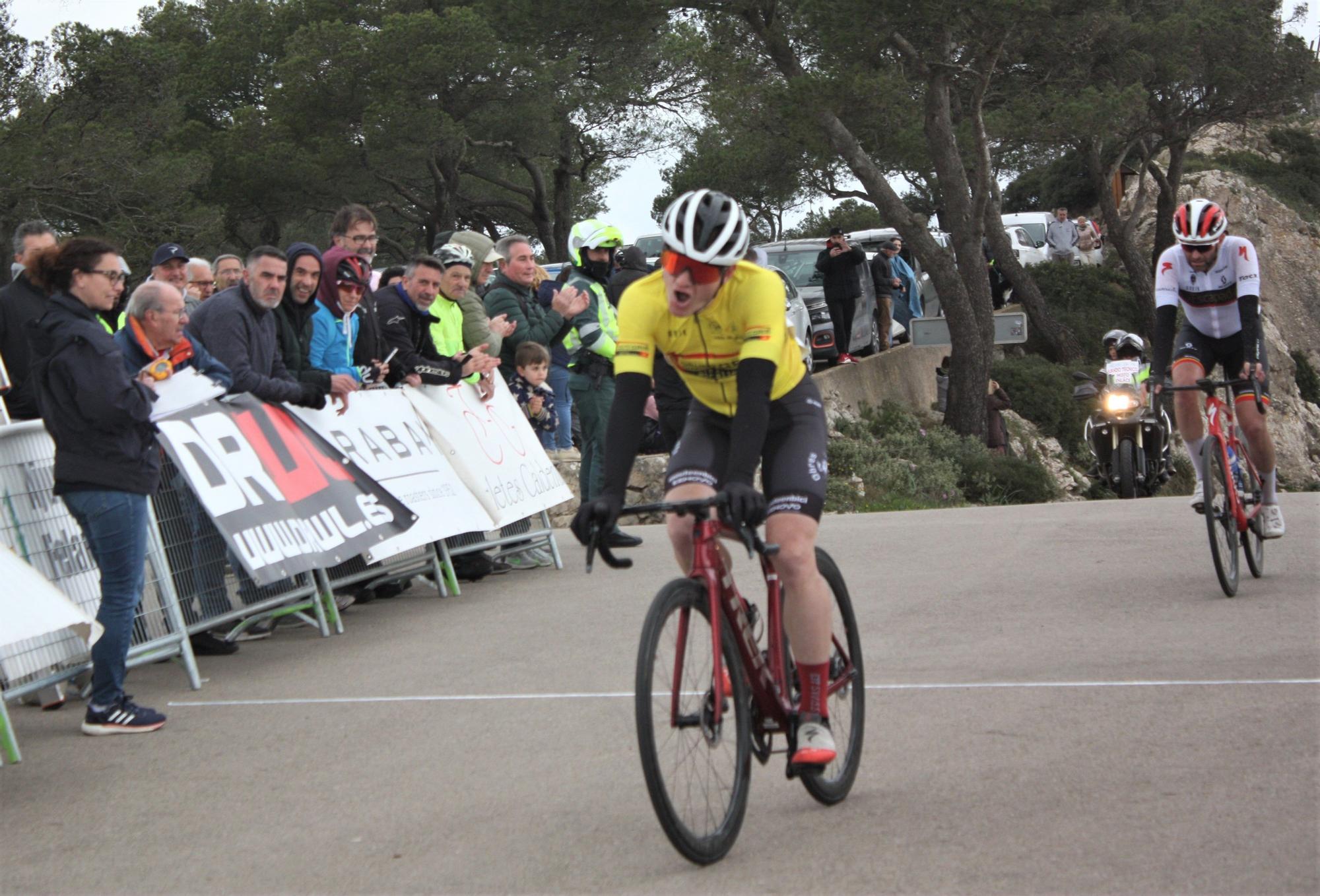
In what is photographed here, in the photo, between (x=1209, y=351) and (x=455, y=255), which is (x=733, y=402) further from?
(x=455, y=255)

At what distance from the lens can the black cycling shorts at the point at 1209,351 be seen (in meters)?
9.38

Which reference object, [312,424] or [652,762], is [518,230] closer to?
[312,424]

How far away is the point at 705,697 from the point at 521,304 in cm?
794

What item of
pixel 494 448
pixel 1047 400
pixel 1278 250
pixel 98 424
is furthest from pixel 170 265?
pixel 1278 250

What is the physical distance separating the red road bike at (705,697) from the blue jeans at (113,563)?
2.85 m

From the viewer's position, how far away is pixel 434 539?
9930 mm

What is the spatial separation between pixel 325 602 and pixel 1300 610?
546cm

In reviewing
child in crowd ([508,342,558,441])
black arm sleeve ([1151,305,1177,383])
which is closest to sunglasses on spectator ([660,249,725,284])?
black arm sleeve ([1151,305,1177,383])

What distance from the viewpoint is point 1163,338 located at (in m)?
9.41

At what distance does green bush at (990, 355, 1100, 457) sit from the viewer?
98.0 ft

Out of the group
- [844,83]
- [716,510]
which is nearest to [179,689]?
[716,510]

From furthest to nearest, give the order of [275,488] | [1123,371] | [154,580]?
[1123,371]
[275,488]
[154,580]

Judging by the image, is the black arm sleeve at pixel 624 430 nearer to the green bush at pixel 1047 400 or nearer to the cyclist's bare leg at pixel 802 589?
the cyclist's bare leg at pixel 802 589

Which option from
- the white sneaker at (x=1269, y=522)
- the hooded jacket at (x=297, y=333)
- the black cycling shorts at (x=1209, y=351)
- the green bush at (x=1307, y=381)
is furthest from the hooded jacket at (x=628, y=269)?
the green bush at (x=1307, y=381)
